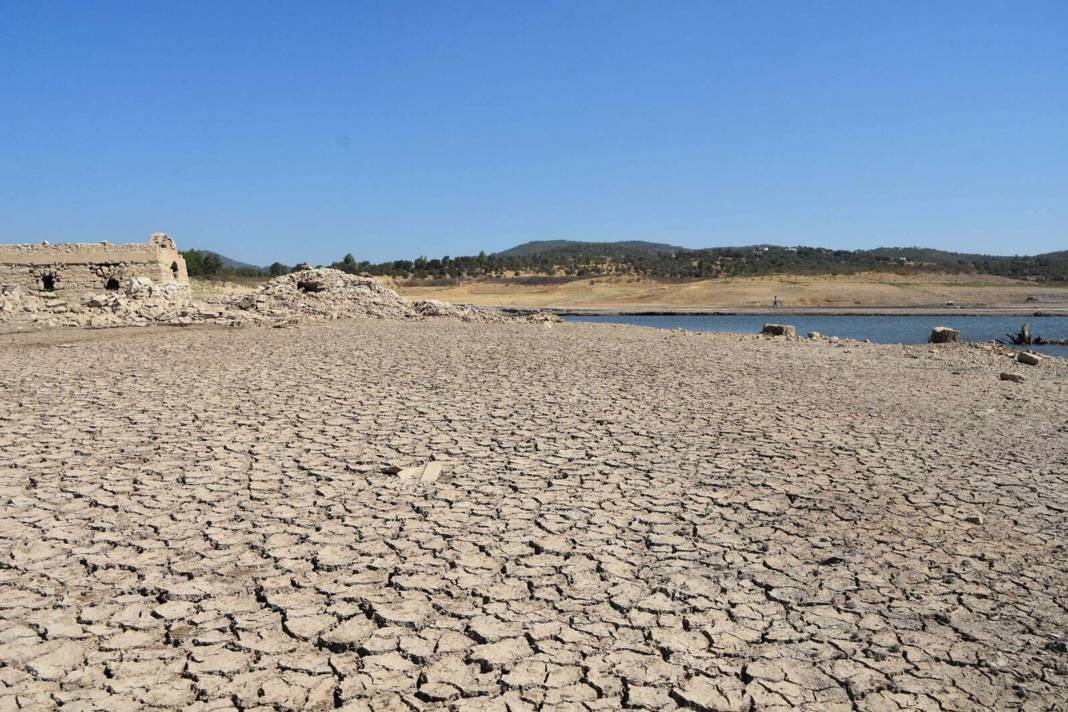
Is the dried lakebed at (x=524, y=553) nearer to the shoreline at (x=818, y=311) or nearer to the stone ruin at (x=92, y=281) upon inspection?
the stone ruin at (x=92, y=281)

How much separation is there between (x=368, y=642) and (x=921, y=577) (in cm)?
281

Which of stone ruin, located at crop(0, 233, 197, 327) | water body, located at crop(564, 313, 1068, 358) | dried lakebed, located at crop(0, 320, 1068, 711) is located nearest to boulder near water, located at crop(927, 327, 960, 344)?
water body, located at crop(564, 313, 1068, 358)

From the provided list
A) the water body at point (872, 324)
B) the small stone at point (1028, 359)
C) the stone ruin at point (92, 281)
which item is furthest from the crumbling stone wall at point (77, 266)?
the small stone at point (1028, 359)

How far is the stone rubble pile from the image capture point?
57.0ft

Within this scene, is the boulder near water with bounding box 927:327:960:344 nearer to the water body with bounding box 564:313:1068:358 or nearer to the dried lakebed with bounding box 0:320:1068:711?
the water body with bounding box 564:313:1068:358

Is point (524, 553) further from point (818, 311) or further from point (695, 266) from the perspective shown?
point (695, 266)

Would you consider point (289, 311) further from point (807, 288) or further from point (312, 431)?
point (807, 288)

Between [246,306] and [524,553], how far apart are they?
697 inches

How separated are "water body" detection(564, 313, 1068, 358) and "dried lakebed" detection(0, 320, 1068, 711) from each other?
19967mm

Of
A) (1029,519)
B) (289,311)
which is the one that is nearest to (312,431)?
(1029,519)

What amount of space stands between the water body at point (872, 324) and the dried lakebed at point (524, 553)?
1997cm

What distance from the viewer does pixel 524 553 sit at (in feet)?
12.9

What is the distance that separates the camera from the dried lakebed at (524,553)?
2846mm

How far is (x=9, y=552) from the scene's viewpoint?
12.6ft
